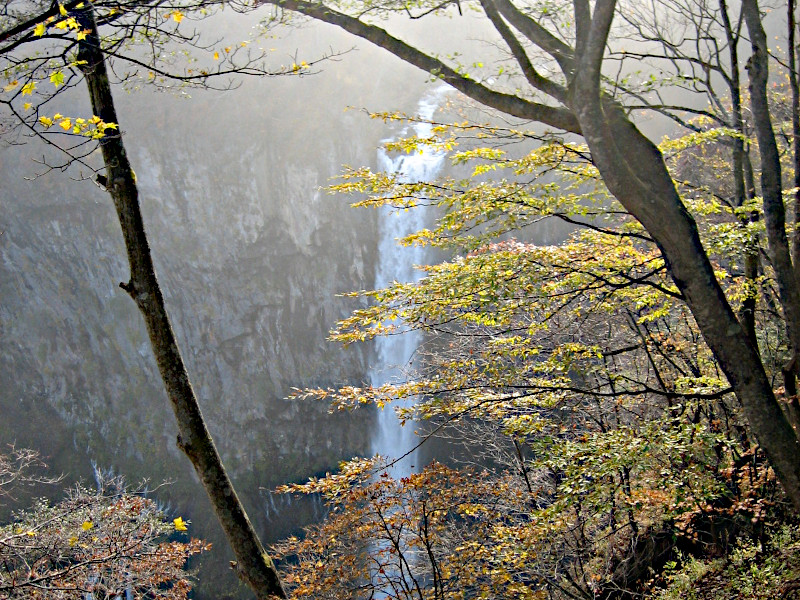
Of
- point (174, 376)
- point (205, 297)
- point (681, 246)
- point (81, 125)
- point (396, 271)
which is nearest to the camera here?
point (81, 125)

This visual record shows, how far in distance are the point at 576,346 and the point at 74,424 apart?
72.9 feet

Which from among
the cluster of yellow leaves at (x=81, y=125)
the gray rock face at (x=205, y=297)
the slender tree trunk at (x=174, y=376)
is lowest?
the slender tree trunk at (x=174, y=376)

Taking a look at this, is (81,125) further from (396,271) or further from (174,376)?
(396,271)

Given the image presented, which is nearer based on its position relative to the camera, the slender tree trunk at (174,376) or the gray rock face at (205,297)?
the slender tree trunk at (174,376)

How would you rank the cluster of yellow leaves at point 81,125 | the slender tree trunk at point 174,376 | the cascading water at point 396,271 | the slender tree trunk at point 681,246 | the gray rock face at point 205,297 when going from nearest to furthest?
the cluster of yellow leaves at point 81,125
the slender tree trunk at point 681,246
the slender tree trunk at point 174,376
the gray rock face at point 205,297
the cascading water at point 396,271

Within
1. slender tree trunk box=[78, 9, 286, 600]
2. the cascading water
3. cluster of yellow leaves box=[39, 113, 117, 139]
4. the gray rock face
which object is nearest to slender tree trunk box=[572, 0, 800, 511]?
cluster of yellow leaves box=[39, 113, 117, 139]

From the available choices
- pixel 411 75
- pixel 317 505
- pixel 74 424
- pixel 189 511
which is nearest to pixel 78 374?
pixel 74 424

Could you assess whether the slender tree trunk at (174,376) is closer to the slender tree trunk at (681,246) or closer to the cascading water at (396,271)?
the slender tree trunk at (681,246)

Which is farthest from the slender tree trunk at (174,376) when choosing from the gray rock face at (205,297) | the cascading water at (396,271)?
the gray rock face at (205,297)

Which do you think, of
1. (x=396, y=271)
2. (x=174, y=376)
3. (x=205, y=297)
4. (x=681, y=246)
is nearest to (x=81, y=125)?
(x=174, y=376)

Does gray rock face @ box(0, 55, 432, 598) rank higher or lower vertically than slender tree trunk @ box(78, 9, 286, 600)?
higher

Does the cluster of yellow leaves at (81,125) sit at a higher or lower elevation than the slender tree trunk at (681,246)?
higher

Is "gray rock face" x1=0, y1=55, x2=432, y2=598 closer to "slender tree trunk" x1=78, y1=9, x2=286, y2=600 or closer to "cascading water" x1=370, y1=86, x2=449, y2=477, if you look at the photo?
"cascading water" x1=370, y1=86, x2=449, y2=477

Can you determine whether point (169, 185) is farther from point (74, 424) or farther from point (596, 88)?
point (596, 88)
